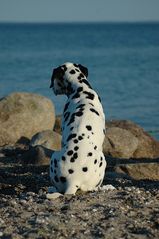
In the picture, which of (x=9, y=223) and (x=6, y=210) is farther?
(x=6, y=210)

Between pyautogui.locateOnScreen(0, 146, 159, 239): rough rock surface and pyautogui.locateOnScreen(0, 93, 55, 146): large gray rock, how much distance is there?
6778 mm

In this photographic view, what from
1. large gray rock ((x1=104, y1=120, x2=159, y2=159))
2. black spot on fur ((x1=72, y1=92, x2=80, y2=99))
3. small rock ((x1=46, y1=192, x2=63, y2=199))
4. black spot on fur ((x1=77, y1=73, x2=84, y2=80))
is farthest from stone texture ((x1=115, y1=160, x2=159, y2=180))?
small rock ((x1=46, y1=192, x2=63, y2=199))

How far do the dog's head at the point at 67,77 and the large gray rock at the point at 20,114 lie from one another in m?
5.72

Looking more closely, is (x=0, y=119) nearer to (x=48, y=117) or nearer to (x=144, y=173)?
(x=48, y=117)

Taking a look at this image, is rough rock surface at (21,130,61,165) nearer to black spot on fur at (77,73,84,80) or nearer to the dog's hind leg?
black spot on fur at (77,73,84,80)

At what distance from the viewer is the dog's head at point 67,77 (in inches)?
488

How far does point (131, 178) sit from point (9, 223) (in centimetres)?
457

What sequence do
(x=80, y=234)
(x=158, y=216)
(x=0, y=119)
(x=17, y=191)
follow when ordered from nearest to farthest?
(x=80, y=234)
(x=158, y=216)
(x=17, y=191)
(x=0, y=119)

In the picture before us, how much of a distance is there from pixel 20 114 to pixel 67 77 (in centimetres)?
619

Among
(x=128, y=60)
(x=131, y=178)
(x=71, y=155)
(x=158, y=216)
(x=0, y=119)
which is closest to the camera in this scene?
(x=158, y=216)

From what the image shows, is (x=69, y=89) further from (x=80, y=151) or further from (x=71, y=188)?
(x=71, y=188)

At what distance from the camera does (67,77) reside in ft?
41.1

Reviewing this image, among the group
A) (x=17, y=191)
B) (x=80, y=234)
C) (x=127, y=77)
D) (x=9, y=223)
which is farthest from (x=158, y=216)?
(x=127, y=77)

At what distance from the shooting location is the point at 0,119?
18469mm
